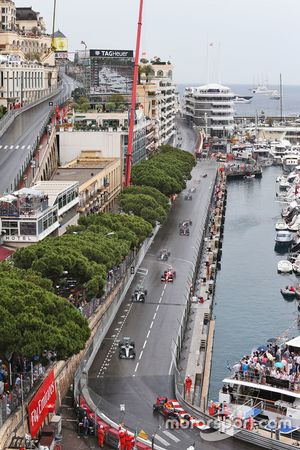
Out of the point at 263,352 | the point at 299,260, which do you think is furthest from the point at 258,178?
the point at 263,352

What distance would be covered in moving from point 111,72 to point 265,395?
327ft

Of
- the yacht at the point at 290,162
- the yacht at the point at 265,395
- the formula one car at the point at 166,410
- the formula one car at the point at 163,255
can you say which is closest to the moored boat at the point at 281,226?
the formula one car at the point at 163,255

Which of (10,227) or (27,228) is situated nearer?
(10,227)

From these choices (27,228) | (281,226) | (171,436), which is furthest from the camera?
(281,226)

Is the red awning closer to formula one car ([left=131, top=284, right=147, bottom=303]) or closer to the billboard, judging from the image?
formula one car ([left=131, top=284, right=147, bottom=303])

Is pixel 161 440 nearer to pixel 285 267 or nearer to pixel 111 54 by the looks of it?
pixel 285 267

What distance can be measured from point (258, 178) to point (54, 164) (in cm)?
6887

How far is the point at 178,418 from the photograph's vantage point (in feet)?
142

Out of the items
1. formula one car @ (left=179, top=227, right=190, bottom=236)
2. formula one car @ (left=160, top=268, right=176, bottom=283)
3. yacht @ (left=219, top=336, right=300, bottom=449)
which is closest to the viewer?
yacht @ (left=219, top=336, right=300, bottom=449)

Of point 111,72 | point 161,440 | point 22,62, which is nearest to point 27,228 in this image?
point 161,440

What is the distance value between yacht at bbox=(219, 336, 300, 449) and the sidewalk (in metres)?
7.15

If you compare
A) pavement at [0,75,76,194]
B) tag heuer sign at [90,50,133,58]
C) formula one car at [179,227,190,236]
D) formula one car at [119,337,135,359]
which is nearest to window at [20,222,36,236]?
formula one car at [119,337,135,359]

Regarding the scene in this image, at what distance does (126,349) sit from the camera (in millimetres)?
52312

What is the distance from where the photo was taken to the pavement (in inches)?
3529
